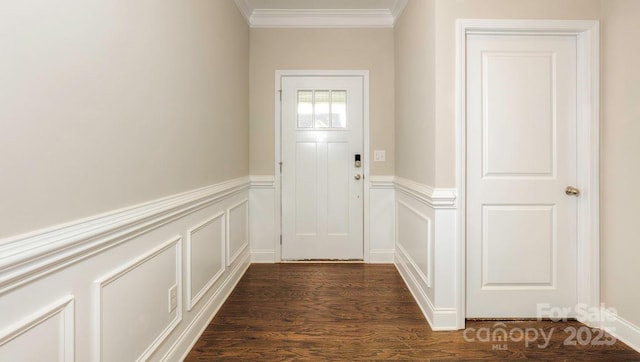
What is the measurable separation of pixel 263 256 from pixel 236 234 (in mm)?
637

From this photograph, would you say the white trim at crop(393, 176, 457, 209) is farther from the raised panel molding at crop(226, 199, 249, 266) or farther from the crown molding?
A: the crown molding

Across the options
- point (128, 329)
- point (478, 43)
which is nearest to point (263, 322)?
point (128, 329)

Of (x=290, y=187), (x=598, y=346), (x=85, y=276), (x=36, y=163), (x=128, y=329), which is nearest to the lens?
(x=36, y=163)

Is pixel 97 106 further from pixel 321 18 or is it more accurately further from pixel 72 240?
pixel 321 18

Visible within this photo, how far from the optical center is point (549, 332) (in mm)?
2023

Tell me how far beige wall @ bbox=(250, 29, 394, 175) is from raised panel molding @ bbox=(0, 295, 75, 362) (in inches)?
96.1

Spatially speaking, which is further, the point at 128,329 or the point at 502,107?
the point at 502,107

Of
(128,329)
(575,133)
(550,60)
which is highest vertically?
(550,60)

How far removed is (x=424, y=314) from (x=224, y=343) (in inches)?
55.0

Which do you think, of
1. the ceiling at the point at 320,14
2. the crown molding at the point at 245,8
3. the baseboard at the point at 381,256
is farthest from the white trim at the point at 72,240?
the ceiling at the point at 320,14

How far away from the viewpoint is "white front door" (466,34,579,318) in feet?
6.91

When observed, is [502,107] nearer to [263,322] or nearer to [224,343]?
[263,322]

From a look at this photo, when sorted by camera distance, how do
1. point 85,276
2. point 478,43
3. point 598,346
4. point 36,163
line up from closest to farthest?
1. point 36,163
2. point 85,276
3. point 598,346
4. point 478,43

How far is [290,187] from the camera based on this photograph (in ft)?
11.1
